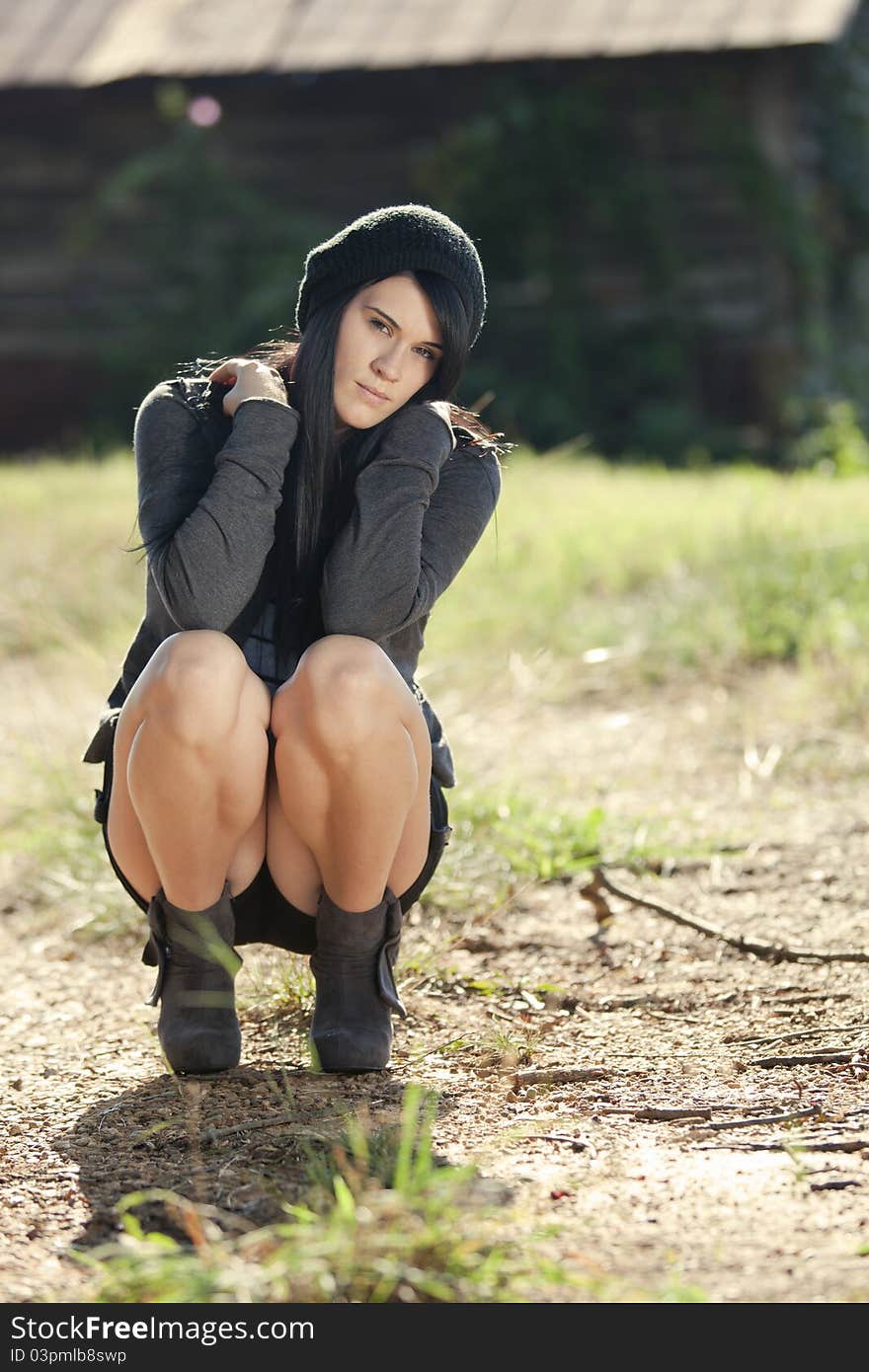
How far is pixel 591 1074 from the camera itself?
7.97 feet

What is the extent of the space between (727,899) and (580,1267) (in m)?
1.66

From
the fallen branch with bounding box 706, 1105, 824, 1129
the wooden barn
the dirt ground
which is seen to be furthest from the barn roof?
the fallen branch with bounding box 706, 1105, 824, 1129

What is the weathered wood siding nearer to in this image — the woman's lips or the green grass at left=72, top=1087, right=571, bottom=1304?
the woman's lips

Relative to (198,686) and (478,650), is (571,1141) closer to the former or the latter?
(198,686)

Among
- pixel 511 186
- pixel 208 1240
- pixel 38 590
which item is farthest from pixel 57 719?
pixel 511 186

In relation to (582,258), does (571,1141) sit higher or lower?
lower

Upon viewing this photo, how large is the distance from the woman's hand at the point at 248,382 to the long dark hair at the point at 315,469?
41 millimetres

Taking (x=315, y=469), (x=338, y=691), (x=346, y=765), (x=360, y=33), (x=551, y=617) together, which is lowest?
(x=551, y=617)

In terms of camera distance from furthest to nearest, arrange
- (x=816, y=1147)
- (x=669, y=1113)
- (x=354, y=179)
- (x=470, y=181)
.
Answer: (x=354, y=179) → (x=470, y=181) → (x=669, y=1113) → (x=816, y=1147)

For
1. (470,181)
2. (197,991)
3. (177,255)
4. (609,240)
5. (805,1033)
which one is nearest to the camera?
(197,991)

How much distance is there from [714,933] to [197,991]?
107 cm

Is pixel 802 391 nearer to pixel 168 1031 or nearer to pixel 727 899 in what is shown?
pixel 727 899

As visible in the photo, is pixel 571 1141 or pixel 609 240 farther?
pixel 609 240

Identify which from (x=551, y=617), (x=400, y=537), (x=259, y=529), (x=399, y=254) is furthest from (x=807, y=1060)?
(x=551, y=617)
